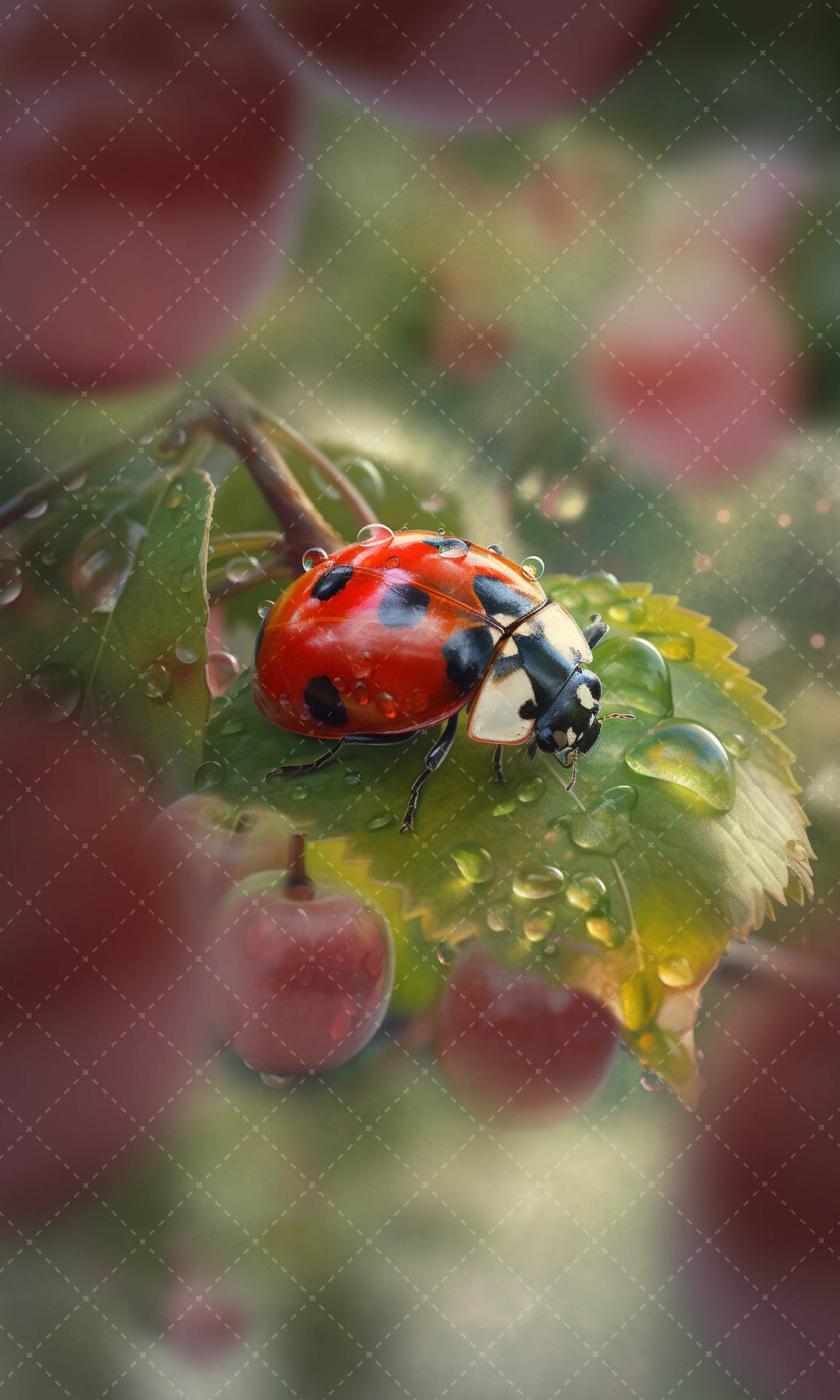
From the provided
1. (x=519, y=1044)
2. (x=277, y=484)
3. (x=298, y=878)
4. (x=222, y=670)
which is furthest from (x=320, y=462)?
(x=519, y=1044)

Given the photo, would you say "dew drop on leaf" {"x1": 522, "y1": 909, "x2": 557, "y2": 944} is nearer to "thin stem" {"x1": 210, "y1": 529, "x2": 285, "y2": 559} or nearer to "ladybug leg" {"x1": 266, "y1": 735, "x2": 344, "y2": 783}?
"ladybug leg" {"x1": 266, "y1": 735, "x2": 344, "y2": 783}

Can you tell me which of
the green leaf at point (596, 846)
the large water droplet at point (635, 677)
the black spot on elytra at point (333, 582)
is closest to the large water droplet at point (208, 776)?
the green leaf at point (596, 846)

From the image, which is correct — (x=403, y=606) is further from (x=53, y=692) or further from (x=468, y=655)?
(x=53, y=692)

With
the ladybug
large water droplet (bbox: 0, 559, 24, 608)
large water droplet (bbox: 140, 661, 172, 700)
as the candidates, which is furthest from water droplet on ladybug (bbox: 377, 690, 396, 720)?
large water droplet (bbox: 0, 559, 24, 608)

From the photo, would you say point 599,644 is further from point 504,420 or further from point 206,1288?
point 206,1288

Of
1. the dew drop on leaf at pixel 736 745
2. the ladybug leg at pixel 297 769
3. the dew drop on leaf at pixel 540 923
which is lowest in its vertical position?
the ladybug leg at pixel 297 769

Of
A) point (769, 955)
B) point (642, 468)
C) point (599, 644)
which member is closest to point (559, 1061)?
point (769, 955)

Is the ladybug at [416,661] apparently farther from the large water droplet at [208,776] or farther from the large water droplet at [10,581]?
the large water droplet at [10,581]
